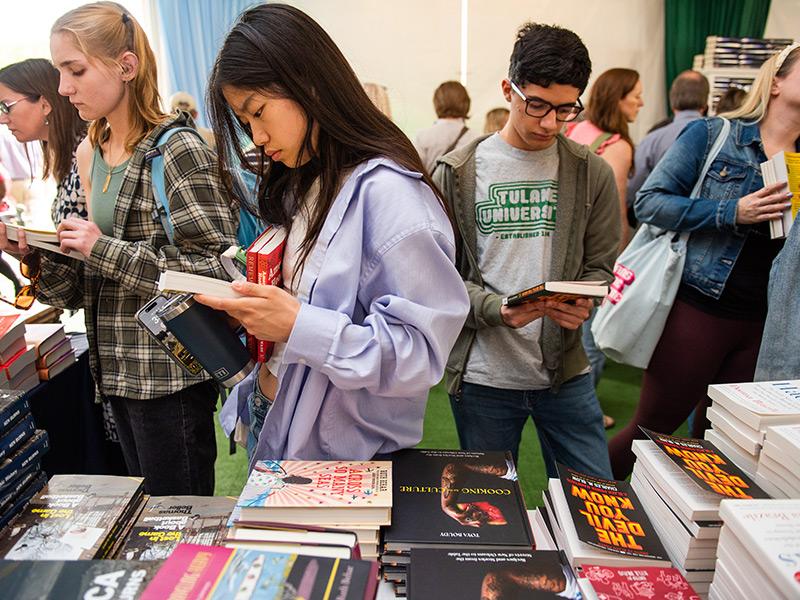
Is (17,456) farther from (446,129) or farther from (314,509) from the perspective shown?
(446,129)

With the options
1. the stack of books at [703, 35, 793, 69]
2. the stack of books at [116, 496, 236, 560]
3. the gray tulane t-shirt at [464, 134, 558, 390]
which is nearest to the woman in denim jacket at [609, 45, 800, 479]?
the gray tulane t-shirt at [464, 134, 558, 390]

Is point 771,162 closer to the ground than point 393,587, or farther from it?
farther from it

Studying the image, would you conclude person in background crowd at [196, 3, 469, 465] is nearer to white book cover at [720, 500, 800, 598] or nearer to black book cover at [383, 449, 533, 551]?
black book cover at [383, 449, 533, 551]

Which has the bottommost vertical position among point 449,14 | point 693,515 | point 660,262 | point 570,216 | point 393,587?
point 393,587

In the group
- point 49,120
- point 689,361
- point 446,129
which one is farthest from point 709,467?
point 446,129

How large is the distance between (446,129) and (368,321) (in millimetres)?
3054

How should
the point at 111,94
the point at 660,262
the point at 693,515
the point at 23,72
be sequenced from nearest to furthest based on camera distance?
the point at 693,515 < the point at 111,94 < the point at 23,72 < the point at 660,262

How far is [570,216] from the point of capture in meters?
1.51

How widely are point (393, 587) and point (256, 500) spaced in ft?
0.82

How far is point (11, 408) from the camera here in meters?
1.04

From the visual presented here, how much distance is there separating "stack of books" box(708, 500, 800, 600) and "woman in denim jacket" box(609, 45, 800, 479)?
45.4 inches

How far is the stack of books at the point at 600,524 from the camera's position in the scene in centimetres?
87

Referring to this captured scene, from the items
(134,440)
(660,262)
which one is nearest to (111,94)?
(134,440)

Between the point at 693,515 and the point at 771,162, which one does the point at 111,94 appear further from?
the point at 771,162
